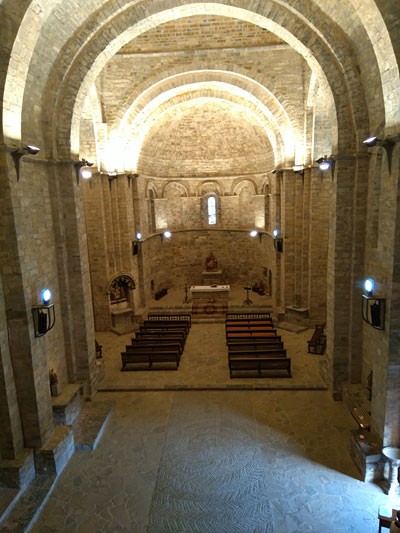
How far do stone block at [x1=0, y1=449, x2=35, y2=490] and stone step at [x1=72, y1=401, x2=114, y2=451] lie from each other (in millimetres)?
1462

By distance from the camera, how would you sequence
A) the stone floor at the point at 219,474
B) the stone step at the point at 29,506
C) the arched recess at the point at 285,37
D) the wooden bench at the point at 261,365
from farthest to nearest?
1. the wooden bench at the point at 261,365
2. the arched recess at the point at 285,37
3. the stone floor at the point at 219,474
4. the stone step at the point at 29,506

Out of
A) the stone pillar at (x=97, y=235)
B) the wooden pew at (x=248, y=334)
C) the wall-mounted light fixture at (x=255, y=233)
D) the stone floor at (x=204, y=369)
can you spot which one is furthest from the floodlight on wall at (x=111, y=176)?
the wooden pew at (x=248, y=334)

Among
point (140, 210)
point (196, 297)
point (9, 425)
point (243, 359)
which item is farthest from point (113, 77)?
point (9, 425)

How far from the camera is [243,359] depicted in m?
11.9

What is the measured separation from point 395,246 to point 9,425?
8.79 meters

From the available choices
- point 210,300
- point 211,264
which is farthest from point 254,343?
point 211,264

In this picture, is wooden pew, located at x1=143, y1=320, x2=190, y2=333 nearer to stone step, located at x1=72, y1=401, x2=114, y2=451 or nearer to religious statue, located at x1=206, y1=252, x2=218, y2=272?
stone step, located at x1=72, y1=401, x2=114, y2=451

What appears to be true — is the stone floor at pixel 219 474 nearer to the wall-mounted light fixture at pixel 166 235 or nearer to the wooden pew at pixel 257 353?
the wooden pew at pixel 257 353

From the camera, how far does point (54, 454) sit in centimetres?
799

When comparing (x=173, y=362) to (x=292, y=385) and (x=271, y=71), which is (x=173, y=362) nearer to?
(x=292, y=385)

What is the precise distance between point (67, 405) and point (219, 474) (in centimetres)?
432

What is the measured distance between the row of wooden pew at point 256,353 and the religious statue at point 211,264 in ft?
25.9

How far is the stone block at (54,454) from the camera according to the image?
26.2 ft

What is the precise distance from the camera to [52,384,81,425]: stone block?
9242mm
